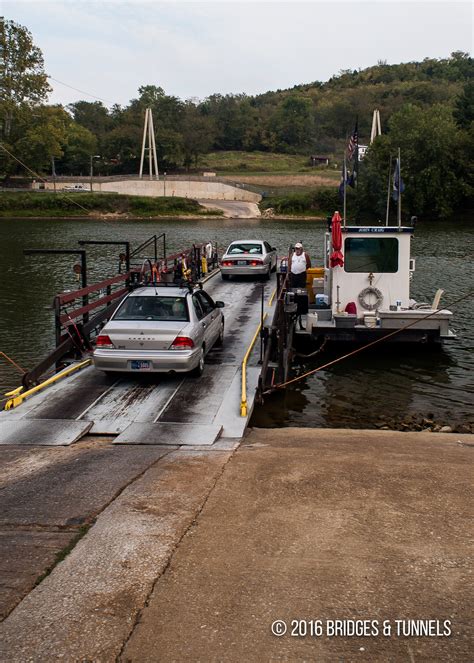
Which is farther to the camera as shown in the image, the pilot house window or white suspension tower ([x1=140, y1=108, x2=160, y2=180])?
white suspension tower ([x1=140, y1=108, x2=160, y2=180])

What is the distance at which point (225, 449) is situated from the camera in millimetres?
8797

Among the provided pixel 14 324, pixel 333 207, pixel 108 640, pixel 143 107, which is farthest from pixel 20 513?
pixel 143 107

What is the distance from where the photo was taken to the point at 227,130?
17275cm

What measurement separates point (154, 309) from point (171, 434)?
357cm

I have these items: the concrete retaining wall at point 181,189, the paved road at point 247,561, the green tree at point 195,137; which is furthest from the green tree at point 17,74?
the paved road at point 247,561

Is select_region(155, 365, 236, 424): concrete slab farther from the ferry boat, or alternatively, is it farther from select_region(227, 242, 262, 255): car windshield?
select_region(227, 242, 262, 255): car windshield

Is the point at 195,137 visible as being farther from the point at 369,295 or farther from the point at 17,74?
the point at 369,295

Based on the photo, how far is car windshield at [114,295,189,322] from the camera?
12.3 m

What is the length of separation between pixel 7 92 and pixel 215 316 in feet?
297

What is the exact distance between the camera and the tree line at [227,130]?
84.2 metres

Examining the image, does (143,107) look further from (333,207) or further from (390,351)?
(390,351)

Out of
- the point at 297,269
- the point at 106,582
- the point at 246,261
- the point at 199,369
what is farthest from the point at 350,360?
the point at 106,582

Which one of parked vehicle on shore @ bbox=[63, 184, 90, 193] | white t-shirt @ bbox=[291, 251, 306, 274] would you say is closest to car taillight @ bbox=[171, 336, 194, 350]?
white t-shirt @ bbox=[291, 251, 306, 274]

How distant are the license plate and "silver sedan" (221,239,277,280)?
13.4m
